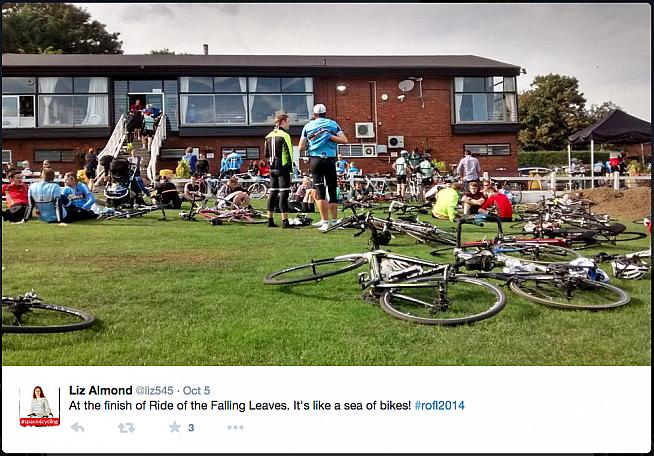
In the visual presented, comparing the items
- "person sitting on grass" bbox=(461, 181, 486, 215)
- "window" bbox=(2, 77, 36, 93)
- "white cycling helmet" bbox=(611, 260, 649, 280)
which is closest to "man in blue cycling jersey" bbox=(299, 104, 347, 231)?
"person sitting on grass" bbox=(461, 181, 486, 215)

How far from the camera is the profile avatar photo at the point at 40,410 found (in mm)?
1846

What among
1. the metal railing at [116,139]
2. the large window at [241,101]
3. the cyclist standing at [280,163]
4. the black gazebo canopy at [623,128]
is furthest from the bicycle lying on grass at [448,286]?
the metal railing at [116,139]

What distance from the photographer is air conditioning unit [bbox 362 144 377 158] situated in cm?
514

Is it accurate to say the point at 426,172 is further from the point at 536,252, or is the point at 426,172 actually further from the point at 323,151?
the point at 536,252

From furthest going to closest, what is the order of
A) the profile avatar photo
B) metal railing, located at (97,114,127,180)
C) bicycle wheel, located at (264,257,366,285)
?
metal railing, located at (97,114,127,180)
bicycle wheel, located at (264,257,366,285)
the profile avatar photo

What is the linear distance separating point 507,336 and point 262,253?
2083 millimetres

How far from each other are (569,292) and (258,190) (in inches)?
219

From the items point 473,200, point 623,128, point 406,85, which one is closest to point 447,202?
point 473,200

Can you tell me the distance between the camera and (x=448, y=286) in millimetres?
2834

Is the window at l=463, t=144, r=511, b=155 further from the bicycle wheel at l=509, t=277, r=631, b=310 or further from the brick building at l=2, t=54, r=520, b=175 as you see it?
the bicycle wheel at l=509, t=277, r=631, b=310

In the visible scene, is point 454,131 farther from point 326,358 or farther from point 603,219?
point 326,358

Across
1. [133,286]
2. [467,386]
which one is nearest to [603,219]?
[467,386]

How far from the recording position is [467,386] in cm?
190

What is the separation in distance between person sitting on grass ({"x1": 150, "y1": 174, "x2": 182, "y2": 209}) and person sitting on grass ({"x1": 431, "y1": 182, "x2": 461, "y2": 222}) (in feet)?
12.3
